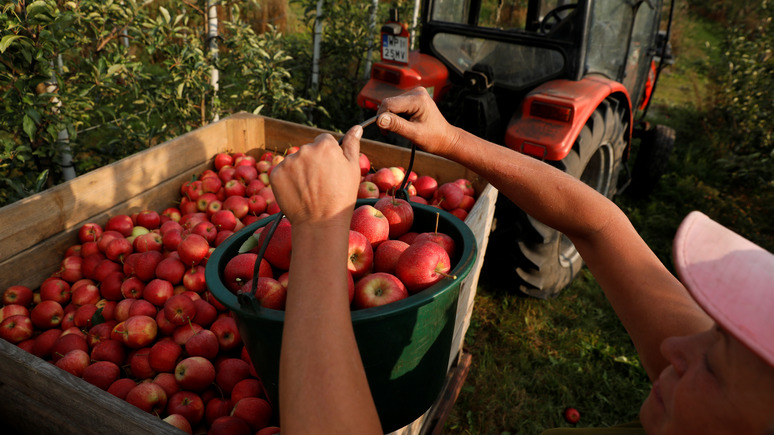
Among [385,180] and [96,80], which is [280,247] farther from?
[96,80]

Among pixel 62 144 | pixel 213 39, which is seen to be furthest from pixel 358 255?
pixel 213 39

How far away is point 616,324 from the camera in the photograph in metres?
3.32

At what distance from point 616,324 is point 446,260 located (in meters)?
2.57

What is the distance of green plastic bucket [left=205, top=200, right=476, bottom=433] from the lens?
1079mm

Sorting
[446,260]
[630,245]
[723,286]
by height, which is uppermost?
[723,286]

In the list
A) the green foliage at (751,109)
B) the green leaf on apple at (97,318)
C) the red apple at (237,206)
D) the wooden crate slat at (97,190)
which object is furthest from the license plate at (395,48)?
the green foliage at (751,109)

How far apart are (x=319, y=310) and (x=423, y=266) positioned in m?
0.52

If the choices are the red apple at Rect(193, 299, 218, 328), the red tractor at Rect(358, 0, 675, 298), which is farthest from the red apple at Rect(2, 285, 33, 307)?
the red tractor at Rect(358, 0, 675, 298)

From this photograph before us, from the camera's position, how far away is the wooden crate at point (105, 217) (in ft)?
3.89

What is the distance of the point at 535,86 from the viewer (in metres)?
3.32

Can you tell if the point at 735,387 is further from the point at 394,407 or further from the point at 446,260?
the point at 394,407

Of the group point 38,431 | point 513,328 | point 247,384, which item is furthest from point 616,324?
point 38,431

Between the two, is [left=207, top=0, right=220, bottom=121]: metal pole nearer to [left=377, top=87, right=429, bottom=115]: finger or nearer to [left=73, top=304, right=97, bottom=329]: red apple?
[left=73, top=304, right=97, bottom=329]: red apple

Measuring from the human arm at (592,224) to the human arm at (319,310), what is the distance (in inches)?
16.6
